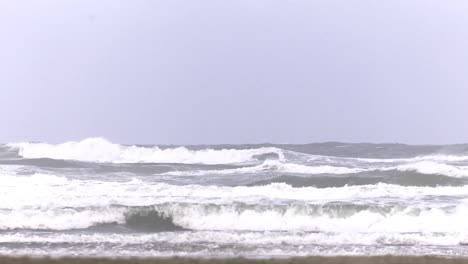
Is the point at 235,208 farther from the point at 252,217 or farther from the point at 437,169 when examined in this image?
the point at 437,169

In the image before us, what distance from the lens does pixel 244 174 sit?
2209 centimetres

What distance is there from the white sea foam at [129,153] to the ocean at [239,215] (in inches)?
349

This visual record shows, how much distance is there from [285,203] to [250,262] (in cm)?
632

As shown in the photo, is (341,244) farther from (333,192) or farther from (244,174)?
(244,174)

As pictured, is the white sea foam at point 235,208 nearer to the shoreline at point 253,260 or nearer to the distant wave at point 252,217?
the distant wave at point 252,217

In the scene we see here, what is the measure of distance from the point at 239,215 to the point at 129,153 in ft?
64.2

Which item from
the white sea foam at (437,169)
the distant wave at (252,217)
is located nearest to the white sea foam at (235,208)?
the distant wave at (252,217)

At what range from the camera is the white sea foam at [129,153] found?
30.9 metres

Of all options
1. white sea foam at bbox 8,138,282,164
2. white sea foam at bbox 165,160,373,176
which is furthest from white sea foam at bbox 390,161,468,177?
white sea foam at bbox 8,138,282,164

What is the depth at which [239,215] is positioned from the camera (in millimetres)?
13094

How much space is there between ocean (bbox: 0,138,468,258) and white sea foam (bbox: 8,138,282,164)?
29.1ft

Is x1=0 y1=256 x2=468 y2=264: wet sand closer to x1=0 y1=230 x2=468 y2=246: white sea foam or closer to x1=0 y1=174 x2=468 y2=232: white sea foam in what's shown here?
x1=0 y1=230 x2=468 y2=246: white sea foam

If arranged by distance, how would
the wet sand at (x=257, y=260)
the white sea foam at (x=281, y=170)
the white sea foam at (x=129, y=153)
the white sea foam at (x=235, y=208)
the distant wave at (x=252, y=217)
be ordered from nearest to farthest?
the wet sand at (x=257, y=260) < the distant wave at (x=252, y=217) < the white sea foam at (x=235, y=208) < the white sea foam at (x=281, y=170) < the white sea foam at (x=129, y=153)

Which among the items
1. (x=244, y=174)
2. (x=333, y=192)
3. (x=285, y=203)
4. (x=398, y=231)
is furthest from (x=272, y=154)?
(x=398, y=231)
